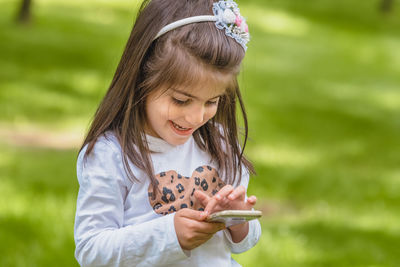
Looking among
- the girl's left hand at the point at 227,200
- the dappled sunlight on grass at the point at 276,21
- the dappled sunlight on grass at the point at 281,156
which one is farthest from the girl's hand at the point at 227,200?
the dappled sunlight on grass at the point at 276,21

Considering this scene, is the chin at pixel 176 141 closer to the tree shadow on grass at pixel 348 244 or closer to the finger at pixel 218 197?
the finger at pixel 218 197

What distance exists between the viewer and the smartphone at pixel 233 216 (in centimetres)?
177

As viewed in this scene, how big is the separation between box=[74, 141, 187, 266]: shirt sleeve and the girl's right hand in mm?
19

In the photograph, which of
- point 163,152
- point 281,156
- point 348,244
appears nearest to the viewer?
point 163,152

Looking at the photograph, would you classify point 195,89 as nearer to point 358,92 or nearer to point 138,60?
point 138,60

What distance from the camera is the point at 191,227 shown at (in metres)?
1.91

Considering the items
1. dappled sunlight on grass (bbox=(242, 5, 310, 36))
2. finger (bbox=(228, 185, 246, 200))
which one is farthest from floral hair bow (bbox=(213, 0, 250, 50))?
dappled sunlight on grass (bbox=(242, 5, 310, 36))

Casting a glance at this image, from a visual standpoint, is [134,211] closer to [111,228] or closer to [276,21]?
[111,228]

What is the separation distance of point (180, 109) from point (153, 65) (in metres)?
0.17

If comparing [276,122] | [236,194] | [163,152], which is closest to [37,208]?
[163,152]

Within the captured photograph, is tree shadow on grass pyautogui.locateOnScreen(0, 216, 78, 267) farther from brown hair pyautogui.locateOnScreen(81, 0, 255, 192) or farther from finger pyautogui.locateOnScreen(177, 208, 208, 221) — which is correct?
finger pyautogui.locateOnScreen(177, 208, 208, 221)

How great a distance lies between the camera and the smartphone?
5.80 feet

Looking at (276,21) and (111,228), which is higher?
(276,21)

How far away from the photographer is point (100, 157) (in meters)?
2.01
